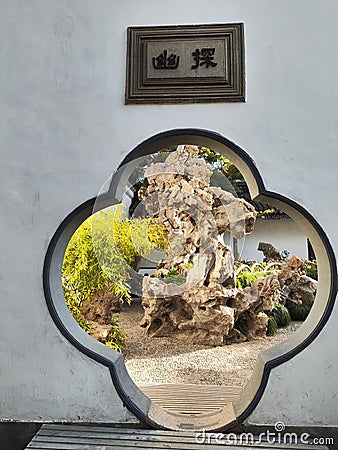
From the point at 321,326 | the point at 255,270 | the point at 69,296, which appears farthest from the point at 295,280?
the point at 321,326

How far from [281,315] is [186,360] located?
2.56 meters

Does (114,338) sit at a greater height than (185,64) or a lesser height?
lesser

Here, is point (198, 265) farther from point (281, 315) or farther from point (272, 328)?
point (281, 315)

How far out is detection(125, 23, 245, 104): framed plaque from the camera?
6.29 feet

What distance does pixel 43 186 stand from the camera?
6.32 feet

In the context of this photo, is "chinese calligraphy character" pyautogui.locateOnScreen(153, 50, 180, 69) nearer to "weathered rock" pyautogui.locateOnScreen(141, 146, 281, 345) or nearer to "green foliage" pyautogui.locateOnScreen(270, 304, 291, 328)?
"weathered rock" pyautogui.locateOnScreen(141, 146, 281, 345)

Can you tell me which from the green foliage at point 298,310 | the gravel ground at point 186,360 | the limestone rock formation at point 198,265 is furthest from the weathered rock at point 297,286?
the limestone rock formation at point 198,265

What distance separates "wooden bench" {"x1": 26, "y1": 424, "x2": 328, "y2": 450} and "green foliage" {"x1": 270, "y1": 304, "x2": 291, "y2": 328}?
18.8 feet

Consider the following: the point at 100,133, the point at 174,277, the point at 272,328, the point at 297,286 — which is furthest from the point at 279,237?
the point at 100,133

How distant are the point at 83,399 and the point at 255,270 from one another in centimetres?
679

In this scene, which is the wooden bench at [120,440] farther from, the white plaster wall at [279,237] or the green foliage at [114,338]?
the white plaster wall at [279,237]

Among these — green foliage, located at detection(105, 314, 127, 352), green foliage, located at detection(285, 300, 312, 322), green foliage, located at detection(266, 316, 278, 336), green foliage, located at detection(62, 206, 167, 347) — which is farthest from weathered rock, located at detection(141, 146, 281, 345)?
green foliage, located at detection(285, 300, 312, 322)

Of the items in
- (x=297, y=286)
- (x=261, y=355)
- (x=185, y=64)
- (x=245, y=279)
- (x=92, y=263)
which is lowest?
(x=261, y=355)

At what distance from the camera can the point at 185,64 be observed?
6.37 feet
